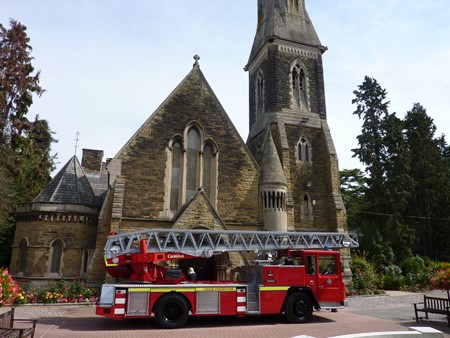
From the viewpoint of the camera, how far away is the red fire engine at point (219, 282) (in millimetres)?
10562

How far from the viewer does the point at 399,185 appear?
111ft

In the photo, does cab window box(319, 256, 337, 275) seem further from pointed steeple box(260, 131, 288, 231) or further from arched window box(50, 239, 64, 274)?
arched window box(50, 239, 64, 274)

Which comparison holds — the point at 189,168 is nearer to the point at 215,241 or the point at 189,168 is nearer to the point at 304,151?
the point at 215,241

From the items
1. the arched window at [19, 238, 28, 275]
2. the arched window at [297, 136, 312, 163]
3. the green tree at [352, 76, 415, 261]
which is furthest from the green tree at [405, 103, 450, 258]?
the arched window at [19, 238, 28, 275]

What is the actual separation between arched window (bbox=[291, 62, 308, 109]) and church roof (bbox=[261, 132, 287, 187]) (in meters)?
6.47

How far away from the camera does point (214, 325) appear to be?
36.8 feet

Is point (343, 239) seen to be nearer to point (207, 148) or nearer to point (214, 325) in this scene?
point (214, 325)

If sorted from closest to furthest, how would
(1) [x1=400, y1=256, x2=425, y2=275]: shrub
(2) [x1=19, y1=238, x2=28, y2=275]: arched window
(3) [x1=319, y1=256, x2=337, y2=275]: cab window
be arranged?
(3) [x1=319, y1=256, x2=337, y2=275]: cab window
(2) [x1=19, y1=238, x2=28, y2=275]: arched window
(1) [x1=400, y1=256, x2=425, y2=275]: shrub

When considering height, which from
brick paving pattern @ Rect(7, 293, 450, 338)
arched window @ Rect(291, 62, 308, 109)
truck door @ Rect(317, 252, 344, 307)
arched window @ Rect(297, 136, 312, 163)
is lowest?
brick paving pattern @ Rect(7, 293, 450, 338)

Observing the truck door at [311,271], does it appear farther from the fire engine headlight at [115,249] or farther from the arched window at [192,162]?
the arched window at [192,162]

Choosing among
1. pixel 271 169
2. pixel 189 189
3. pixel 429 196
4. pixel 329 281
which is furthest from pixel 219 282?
pixel 429 196

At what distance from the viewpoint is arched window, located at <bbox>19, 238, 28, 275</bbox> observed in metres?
19.0

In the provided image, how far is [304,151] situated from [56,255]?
17.5 m

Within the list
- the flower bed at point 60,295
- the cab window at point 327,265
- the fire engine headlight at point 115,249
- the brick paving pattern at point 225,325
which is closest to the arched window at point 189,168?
the flower bed at point 60,295
